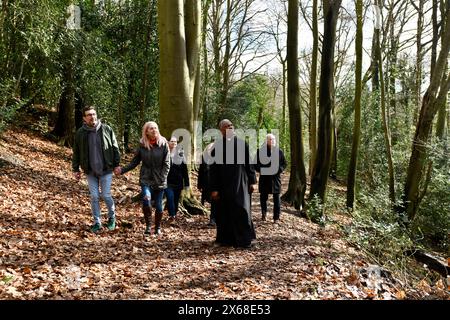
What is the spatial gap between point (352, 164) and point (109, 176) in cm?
1072

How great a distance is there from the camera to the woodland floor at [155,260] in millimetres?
4613

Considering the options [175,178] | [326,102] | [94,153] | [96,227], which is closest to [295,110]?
[326,102]

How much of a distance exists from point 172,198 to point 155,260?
2.43 meters

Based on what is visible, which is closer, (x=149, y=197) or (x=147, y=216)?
(x=149, y=197)

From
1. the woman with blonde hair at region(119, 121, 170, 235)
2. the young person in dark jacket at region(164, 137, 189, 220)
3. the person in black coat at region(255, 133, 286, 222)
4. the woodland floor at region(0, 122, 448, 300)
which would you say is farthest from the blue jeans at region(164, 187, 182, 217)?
the person in black coat at region(255, 133, 286, 222)

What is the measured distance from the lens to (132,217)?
812 centimetres

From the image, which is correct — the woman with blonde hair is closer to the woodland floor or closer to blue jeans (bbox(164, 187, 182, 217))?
the woodland floor

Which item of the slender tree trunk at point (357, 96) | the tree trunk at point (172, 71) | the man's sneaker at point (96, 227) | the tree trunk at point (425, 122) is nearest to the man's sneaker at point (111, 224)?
the man's sneaker at point (96, 227)

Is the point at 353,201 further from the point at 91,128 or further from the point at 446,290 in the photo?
the point at 91,128

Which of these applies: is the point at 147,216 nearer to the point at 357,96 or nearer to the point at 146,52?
the point at 357,96

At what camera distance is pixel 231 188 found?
21.6ft

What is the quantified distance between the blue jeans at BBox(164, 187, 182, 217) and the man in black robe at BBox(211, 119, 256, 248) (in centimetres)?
162

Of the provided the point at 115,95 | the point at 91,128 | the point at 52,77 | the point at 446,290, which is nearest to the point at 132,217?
the point at 91,128

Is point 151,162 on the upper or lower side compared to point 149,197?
upper
